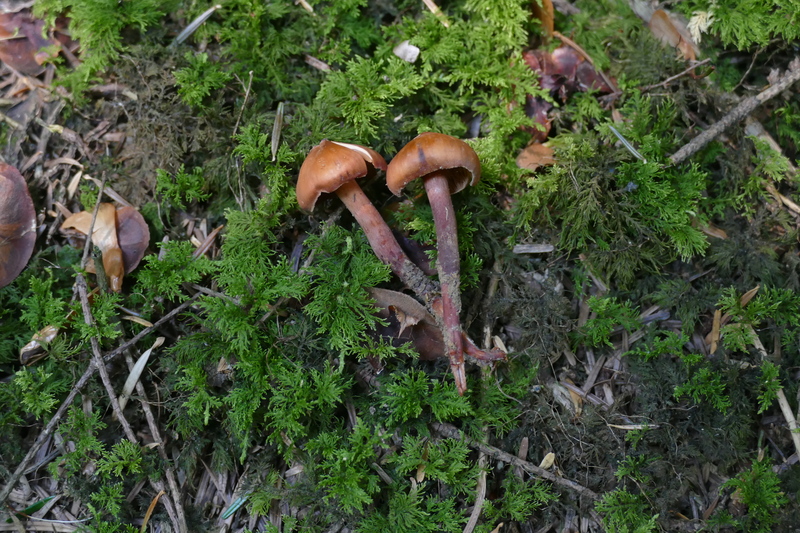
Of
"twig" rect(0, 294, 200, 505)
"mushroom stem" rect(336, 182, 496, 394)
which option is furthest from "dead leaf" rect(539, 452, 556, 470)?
"twig" rect(0, 294, 200, 505)

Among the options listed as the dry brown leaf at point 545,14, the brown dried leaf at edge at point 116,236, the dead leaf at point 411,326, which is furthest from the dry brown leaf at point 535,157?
the brown dried leaf at edge at point 116,236

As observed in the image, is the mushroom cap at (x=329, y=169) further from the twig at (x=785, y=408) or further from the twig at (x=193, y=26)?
the twig at (x=785, y=408)

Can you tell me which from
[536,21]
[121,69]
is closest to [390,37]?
[536,21]

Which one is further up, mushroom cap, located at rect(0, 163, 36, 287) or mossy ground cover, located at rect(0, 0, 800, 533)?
mushroom cap, located at rect(0, 163, 36, 287)

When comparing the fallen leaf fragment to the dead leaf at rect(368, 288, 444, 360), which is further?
the fallen leaf fragment

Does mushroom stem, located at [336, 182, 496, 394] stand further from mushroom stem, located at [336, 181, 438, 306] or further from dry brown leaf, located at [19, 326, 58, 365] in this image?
dry brown leaf, located at [19, 326, 58, 365]

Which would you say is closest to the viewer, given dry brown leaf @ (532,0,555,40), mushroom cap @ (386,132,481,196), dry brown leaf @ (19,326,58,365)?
mushroom cap @ (386,132,481,196)

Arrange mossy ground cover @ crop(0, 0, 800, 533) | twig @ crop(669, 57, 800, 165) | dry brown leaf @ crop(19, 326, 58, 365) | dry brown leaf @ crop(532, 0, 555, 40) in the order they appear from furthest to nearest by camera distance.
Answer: dry brown leaf @ crop(532, 0, 555, 40)
twig @ crop(669, 57, 800, 165)
dry brown leaf @ crop(19, 326, 58, 365)
mossy ground cover @ crop(0, 0, 800, 533)
